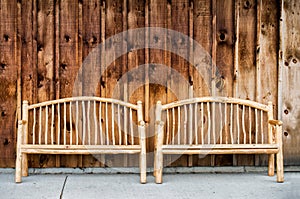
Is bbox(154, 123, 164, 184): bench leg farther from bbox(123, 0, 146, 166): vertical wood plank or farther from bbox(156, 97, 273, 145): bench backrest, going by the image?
bbox(123, 0, 146, 166): vertical wood plank

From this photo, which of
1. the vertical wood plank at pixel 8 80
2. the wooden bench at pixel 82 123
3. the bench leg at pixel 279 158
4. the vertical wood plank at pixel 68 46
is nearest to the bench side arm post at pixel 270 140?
the bench leg at pixel 279 158

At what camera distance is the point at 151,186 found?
391cm

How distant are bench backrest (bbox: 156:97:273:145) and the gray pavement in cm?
34

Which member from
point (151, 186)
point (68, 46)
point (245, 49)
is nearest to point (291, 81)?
point (245, 49)

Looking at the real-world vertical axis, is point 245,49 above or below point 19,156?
above

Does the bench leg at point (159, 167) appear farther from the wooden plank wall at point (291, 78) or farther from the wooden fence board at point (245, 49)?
the wooden plank wall at point (291, 78)

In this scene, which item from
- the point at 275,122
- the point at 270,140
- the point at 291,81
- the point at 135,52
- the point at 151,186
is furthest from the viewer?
the point at 291,81

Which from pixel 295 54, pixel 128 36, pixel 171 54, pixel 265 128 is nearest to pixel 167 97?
pixel 171 54

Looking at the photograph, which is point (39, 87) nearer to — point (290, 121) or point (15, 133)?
point (15, 133)

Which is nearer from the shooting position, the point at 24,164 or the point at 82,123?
the point at 24,164

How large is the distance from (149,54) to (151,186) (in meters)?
1.30

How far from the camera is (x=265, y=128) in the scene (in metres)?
4.54

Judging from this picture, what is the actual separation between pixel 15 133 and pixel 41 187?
0.77 m

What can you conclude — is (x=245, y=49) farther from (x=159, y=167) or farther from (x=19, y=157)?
(x=19, y=157)
